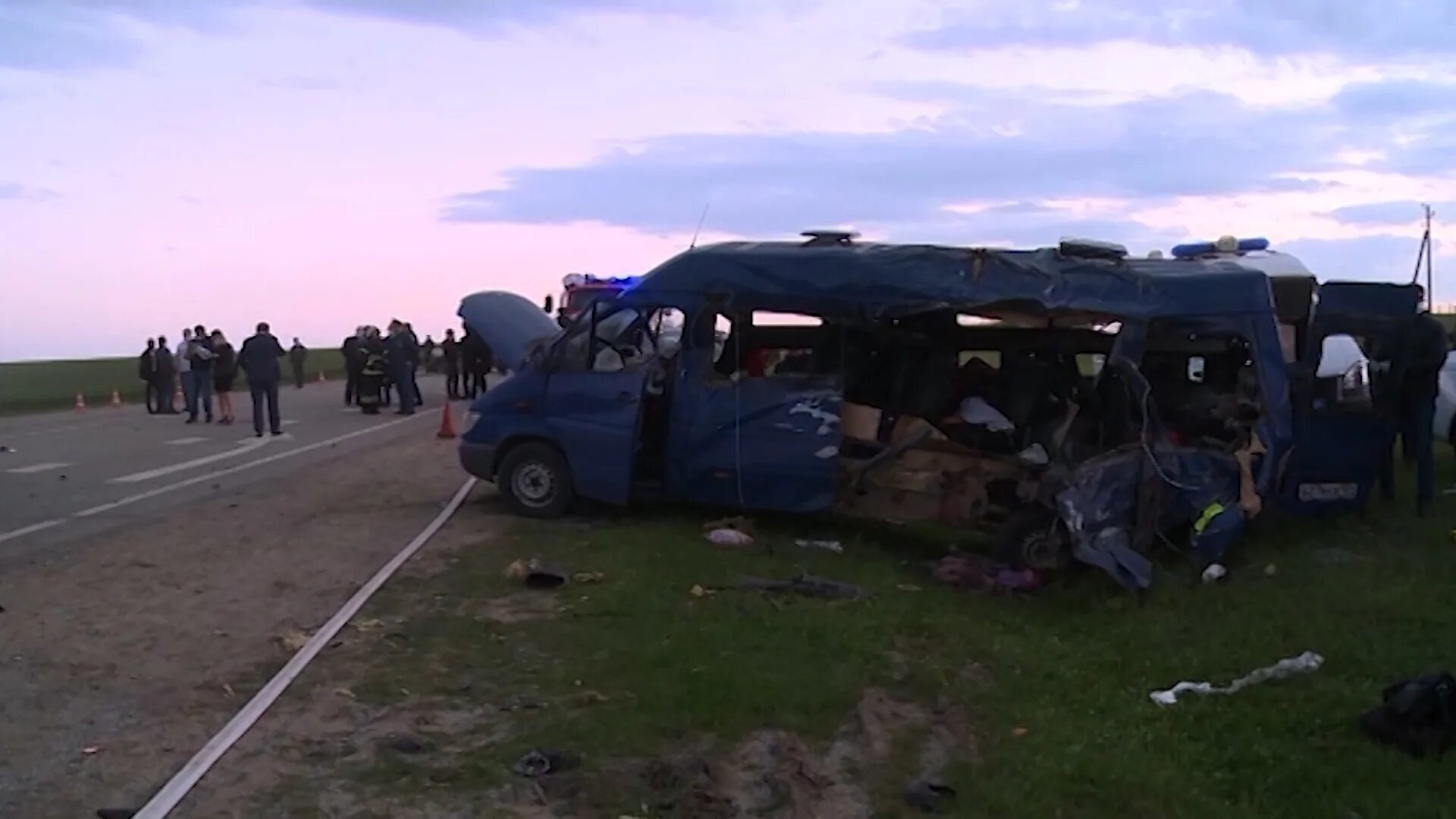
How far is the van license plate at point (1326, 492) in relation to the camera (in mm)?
12602

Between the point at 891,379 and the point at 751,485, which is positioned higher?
the point at 891,379

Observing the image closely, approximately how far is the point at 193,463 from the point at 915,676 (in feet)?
45.8

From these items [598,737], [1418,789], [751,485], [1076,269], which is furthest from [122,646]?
[1076,269]

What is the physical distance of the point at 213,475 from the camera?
59.1ft

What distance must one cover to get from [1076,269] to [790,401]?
2.38 m

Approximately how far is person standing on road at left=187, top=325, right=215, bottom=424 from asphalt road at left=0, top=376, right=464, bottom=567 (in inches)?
21.4

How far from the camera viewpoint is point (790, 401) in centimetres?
1234

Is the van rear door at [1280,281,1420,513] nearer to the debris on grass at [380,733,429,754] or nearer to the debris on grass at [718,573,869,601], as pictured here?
the debris on grass at [718,573,869,601]

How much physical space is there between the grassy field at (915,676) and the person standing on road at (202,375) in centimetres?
1855

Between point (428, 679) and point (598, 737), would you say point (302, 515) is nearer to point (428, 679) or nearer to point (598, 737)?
point (428, 679)

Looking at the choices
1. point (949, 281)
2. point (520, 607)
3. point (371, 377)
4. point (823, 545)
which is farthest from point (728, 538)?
point (371, 377)

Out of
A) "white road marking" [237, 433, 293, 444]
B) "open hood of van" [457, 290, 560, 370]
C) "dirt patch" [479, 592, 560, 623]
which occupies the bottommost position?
"dirt patch" [479, 592, 560, 623]

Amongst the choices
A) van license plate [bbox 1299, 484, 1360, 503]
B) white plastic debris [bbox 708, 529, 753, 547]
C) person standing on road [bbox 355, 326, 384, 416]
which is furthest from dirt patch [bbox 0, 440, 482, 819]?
person standing on road [bbox 355, 326, 384, 416]

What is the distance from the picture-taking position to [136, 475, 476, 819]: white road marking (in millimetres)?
5773
